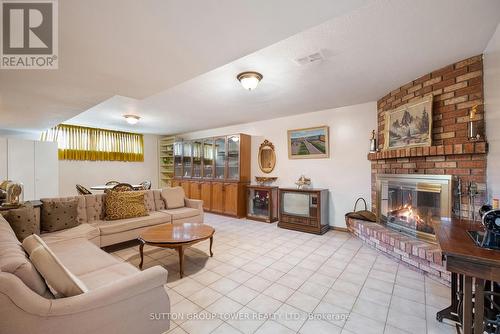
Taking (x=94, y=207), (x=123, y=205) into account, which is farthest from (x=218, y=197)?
(x=94, y=207)

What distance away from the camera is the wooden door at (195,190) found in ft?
19.9

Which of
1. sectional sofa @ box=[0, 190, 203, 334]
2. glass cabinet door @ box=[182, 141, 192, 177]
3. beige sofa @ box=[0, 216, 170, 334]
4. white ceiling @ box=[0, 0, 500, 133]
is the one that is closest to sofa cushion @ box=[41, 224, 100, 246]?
sectional sofa @ box=[0, 190, 203, 334]

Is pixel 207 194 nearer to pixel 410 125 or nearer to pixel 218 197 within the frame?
pixel 218 197

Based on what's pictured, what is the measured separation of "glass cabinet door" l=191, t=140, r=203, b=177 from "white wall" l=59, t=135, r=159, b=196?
215cm

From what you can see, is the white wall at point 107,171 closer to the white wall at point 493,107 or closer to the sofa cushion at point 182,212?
the sofa cushion at point 182,212

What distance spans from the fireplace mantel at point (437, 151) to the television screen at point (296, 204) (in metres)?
1.49

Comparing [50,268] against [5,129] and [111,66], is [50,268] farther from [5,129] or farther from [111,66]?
[5,129]

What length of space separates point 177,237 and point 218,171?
3.33 metres

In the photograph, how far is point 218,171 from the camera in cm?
573

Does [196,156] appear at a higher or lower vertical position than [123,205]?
higher

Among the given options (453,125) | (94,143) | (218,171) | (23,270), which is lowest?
(23,270)

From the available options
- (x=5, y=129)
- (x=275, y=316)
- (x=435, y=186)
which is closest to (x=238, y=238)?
(x=275, y=316)

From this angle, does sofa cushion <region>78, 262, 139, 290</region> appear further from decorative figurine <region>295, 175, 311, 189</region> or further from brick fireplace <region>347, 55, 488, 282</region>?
decorative figurine <region>295, 175, 311, 189</region>

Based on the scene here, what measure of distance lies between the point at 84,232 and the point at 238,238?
2.15m
